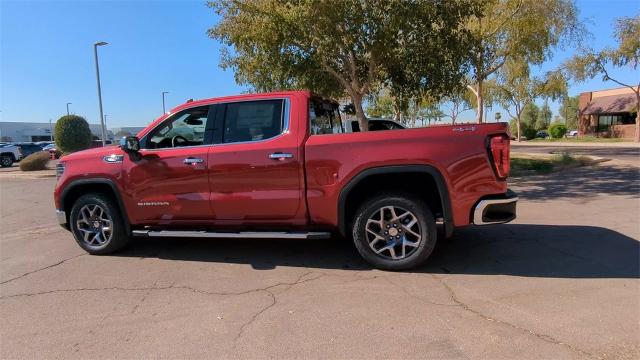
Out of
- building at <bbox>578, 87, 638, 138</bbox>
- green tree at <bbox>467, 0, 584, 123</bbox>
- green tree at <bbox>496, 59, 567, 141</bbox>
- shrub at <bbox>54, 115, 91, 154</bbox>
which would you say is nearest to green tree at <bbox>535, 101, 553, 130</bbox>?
building at <bbox>578, 87, 638, 138</bbox>

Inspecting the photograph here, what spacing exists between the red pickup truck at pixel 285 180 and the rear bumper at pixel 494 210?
0.04ft

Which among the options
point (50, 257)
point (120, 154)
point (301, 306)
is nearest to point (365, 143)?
point (301, 306)

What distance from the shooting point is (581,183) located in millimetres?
12328

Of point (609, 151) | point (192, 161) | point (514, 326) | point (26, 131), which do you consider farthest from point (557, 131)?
point (26, 131)

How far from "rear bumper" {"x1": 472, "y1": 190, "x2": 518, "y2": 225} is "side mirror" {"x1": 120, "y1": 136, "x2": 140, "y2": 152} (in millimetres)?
3907

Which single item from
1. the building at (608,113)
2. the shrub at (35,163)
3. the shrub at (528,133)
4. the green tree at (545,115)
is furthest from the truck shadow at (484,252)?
the green tree at (545,115)

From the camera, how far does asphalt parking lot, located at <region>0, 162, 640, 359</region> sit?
11.1ft

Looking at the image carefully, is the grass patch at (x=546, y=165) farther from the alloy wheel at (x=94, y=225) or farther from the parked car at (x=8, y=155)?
the parked car at (x=8, y=155)

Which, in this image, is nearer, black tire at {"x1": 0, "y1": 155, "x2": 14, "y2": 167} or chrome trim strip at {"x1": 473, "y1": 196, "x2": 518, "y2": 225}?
chrome trim strip at {"x1": 473, "y1": 196, "x2": 518, "y2": 225}

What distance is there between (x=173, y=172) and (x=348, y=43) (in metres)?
7.19

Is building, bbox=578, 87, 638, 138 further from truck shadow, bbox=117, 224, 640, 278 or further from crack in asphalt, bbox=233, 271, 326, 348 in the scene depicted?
crack in asphalt, bbox=233, 271, 326, 348

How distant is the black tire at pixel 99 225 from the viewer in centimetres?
577

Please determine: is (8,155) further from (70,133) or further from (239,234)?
(239,234)

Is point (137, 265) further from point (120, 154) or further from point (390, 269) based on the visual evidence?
point (390, 269)
